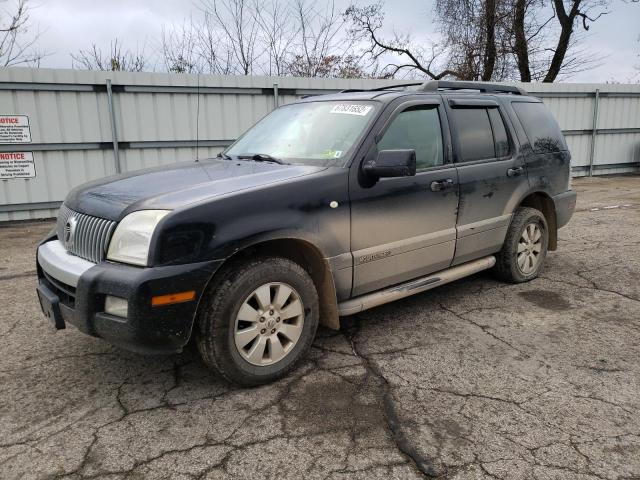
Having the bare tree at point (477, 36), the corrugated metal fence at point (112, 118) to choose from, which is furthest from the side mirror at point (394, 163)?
the bare tree at point (477, 36)

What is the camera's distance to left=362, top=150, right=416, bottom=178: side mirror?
3.24 meters

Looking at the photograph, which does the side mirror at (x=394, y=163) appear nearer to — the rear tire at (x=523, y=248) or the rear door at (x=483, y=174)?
the rear door at (x=483, y=174)

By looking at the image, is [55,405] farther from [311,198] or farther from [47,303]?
[311,198]

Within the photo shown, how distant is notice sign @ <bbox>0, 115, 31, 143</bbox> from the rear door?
24.1 ft

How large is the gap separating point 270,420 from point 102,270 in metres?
1.19

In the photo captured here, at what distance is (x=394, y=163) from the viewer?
3.25 meters

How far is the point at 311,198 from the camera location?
3135 mm

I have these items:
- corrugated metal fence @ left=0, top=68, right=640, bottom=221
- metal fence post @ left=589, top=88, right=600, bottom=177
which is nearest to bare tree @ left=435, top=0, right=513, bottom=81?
metal fence post @ left=589, top=88, right=600, bottom=177

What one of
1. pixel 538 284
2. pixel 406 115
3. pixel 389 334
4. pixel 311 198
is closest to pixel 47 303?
pixel 311 198

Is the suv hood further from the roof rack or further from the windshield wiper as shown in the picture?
the roof rack

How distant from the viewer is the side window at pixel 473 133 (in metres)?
4.20

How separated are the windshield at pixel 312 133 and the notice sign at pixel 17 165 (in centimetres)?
598

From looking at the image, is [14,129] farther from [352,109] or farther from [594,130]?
[594,130]

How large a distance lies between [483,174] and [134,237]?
Result: 2.90 meters
